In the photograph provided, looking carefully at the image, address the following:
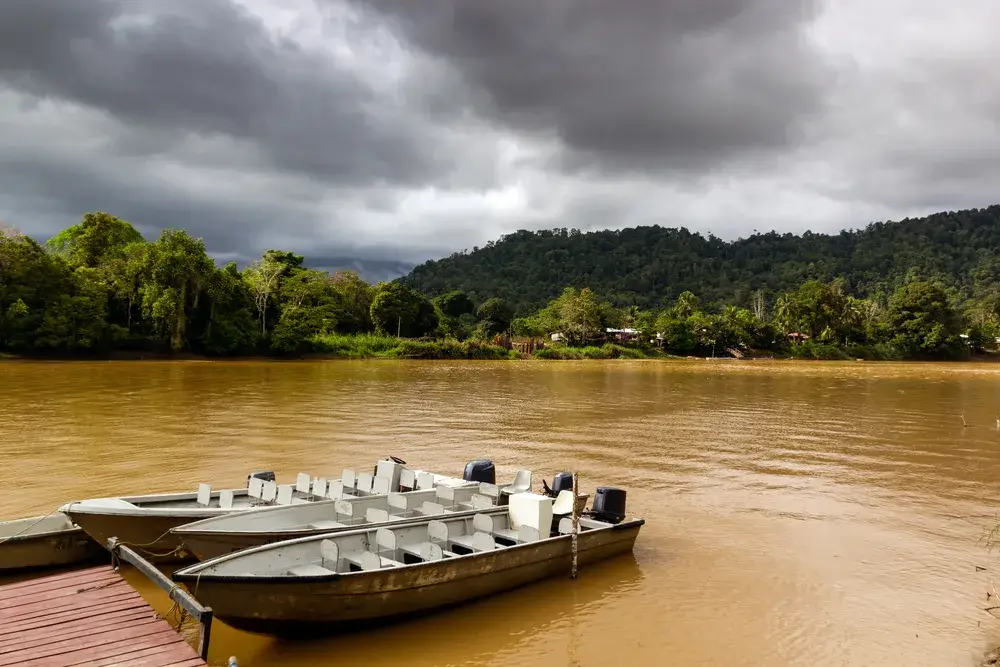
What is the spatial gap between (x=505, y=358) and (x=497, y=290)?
8555cm

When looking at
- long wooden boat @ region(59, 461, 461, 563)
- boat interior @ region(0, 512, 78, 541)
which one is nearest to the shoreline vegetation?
boat interior @ region(0, 512, 78, 541)

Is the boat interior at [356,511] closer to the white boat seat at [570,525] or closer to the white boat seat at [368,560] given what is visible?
the white boat seat at [368,560]

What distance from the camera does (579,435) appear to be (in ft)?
81.9

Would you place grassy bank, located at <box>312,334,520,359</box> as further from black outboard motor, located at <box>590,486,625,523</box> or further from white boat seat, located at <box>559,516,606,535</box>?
white boat seat, located at <box>559,516,606,535</box>

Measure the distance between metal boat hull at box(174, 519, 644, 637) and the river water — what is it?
1.01ft

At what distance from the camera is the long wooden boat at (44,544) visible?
368 inches

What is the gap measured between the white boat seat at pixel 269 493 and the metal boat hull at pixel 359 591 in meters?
3.75

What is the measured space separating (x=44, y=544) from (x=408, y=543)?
5131mm

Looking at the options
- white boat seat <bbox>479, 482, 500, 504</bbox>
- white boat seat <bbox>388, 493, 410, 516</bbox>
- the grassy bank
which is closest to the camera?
white boat seat <bbox>388, 493, 410, 516</bbox>

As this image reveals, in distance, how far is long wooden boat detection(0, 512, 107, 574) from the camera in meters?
9.34

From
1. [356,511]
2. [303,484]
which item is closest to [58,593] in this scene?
[356,511]

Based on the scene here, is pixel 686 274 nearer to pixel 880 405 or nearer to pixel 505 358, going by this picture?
pixel 505 358

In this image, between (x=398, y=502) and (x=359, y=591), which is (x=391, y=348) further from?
(x=359, y=591)

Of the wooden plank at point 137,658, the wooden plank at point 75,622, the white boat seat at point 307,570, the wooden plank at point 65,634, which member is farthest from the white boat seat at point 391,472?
A: the wooden plank at point 137,658
